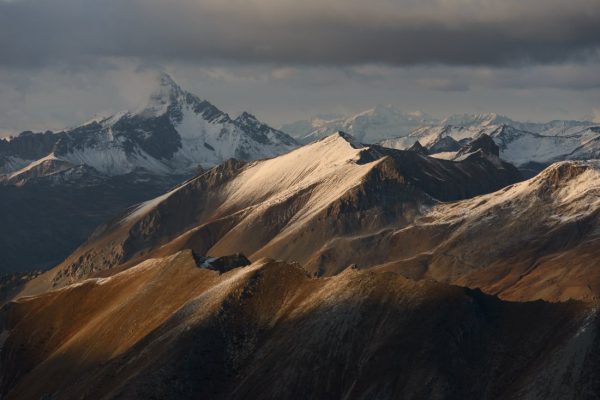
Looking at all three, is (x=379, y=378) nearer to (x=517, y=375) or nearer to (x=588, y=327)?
(x=517, y=375)

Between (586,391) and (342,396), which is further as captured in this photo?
(342,396)

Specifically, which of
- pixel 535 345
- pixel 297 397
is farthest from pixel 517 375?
pixel 297 397

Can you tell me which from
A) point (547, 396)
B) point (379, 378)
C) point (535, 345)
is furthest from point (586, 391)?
point (379, 378)

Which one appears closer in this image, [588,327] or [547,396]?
[547,396]

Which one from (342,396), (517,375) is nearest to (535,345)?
(517,375)

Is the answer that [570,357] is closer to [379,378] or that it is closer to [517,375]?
[517,375]

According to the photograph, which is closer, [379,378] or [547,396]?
[547,396]

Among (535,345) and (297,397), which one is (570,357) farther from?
(297,397)
